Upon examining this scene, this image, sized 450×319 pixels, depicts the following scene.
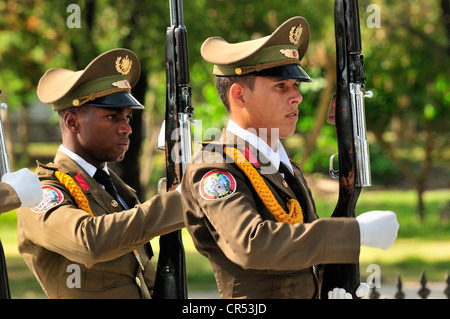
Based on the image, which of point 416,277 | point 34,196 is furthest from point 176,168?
point 416,277

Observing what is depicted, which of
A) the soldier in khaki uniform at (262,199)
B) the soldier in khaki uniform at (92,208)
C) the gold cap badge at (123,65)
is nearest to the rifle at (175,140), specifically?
the soldier in khaki uniform at (92,208)

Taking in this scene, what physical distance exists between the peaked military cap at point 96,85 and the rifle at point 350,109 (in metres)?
1.12

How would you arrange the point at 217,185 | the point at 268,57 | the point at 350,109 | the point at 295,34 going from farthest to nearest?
1. the point at 350,109
2. the point at 295,34
3. the point at 268,57
4. the point at 217,185

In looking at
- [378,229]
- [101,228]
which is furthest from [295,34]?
[101,228]

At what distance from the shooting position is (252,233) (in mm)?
3086

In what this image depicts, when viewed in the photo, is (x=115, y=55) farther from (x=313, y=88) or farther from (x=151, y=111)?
(x=151, y=111)

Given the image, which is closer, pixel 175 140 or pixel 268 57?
pixel 268 57

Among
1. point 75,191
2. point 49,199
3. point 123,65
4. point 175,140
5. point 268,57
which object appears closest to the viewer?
point 268,57

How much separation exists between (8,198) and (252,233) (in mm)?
1100

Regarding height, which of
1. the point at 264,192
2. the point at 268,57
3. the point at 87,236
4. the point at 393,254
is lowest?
the point at 393,254

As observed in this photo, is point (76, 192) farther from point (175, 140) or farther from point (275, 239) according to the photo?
point (275, 239)

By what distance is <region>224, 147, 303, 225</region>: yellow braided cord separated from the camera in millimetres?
3355

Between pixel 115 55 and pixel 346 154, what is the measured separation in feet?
4.93

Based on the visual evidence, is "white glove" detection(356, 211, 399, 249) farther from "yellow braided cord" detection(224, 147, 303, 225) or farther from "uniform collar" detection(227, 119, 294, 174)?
"uniform collar" detection(227, 119, 294, 174)
